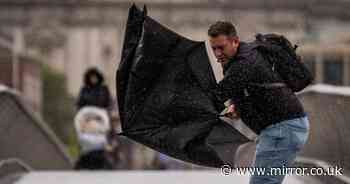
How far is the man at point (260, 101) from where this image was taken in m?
6.26

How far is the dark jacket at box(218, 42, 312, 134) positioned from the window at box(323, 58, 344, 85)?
27.5m

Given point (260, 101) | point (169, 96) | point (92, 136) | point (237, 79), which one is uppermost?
point (237, 79)

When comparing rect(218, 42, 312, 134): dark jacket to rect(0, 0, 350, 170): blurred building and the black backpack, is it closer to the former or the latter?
the black backpack

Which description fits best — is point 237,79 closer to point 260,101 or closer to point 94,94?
point 260,101

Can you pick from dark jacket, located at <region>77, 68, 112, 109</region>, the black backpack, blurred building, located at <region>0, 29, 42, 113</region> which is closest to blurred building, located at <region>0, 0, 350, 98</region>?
blurred building, located at <region>0, 29, 42, 113</region>

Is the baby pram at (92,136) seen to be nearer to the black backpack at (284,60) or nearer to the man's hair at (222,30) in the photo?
the black backpack at (284,60)

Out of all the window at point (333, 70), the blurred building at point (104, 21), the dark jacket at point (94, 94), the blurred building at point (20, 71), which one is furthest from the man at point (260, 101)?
the blurred building at point (104, 21)

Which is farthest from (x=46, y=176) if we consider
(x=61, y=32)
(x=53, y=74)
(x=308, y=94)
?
(x=61, y=32)

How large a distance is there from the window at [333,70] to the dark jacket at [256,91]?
2754 cm

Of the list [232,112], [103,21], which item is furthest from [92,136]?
[103,21]

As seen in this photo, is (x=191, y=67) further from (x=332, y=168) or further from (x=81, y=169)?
(x=81, y=169)

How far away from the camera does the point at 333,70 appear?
34844mm

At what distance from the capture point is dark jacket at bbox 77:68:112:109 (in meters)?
13.8

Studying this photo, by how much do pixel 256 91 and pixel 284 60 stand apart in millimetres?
317
